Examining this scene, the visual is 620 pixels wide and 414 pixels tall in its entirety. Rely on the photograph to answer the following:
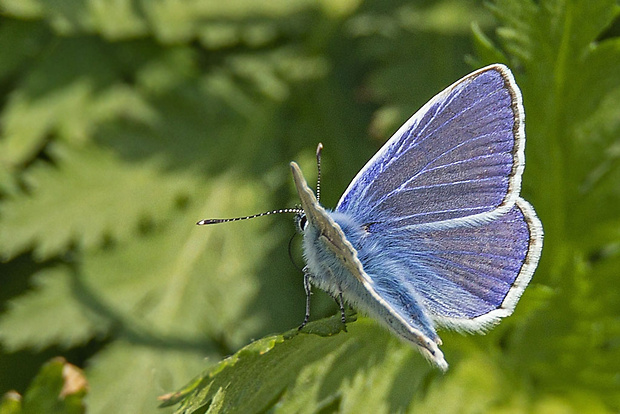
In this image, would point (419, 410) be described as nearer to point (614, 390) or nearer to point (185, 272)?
point (614, 390)

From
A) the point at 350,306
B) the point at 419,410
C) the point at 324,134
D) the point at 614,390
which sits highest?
the point at 350,306

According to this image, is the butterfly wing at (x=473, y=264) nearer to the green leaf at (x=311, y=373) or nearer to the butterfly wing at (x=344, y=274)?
the butterfly wing at (x=344, y=274)

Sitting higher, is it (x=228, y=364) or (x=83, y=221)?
(x=228, y=364)

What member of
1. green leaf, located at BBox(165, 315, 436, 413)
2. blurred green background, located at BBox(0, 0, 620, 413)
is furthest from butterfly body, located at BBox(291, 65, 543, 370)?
blurred green background, located at BBox(0, 0, 620, 413)

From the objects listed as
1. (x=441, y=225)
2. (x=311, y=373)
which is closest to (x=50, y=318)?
(x=311, y=373)

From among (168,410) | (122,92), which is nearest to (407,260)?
(168,410)

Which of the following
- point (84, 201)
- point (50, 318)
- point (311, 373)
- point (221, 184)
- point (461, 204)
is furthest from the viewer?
point (221, 184)

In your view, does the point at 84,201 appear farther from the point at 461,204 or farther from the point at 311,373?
the point at 461,204
